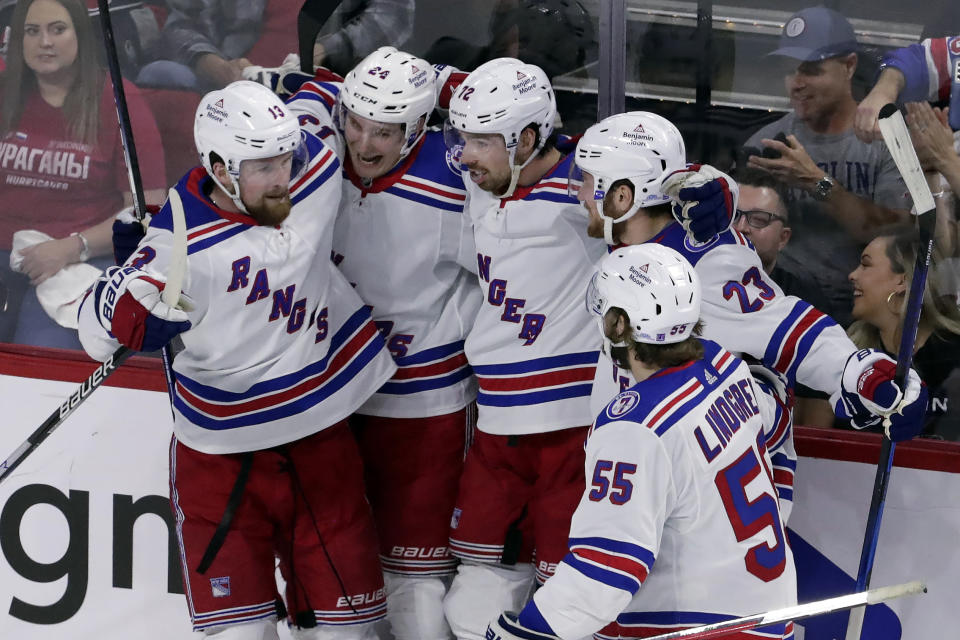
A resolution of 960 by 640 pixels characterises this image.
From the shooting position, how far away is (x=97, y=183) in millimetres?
3525

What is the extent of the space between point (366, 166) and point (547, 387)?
62cm

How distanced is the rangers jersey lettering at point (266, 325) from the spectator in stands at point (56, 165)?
2.51 ft

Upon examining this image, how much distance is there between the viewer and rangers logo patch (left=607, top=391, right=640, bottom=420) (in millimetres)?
2285

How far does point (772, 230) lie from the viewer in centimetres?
319

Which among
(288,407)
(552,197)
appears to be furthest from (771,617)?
(288,407)

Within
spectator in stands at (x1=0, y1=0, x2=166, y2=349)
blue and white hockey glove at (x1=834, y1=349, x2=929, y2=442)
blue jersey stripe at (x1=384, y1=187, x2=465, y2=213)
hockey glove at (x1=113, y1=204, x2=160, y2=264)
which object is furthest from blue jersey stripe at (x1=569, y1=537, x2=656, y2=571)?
spectator in stands at (x1=0, y1=0, x2=166, y2=349)

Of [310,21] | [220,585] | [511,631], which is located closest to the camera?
[511,631]

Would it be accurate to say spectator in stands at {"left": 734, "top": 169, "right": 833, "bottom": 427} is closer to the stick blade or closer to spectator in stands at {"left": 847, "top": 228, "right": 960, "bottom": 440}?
spectator in stands at {"left": 847, "top": 228, "right": 960, "bottom": 440}

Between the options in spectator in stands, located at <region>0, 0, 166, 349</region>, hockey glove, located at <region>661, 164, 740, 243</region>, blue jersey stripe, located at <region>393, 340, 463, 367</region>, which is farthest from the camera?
spectator in stands, located at <region>0, 0, 166, 349</region>

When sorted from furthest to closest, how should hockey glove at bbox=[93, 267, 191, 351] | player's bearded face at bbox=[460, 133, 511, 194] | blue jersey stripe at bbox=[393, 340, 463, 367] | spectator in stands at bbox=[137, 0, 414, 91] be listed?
spectator in stands at bbox=[137, 0, 414, 91] < blue jersey stripe at bbox=[393, 340, 463, 367] < player's bearded face at bbox=[460, 133, 511, 194] < hockey glove at bbox=[93, 267, 191, 351]

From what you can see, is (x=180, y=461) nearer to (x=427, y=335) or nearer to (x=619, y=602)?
(x=427, y=335)

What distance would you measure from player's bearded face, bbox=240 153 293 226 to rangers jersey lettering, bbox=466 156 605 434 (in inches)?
17.2

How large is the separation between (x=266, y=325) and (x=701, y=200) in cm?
93

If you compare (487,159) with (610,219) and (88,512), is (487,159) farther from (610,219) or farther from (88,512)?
(88,512)
